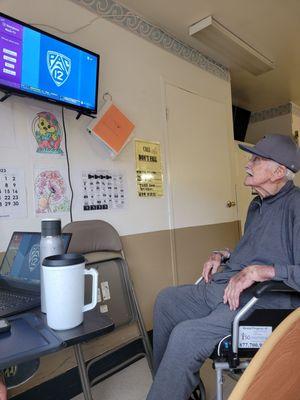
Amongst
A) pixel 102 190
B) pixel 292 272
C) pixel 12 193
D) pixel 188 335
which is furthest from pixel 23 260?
pixel 292 272

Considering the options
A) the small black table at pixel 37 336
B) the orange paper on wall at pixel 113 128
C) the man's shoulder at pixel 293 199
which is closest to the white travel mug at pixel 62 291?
the small black table at pixel 37 336

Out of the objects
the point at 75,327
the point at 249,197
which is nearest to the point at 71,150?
the point at 75,327

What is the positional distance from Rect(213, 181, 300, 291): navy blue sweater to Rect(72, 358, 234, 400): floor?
2.34ft

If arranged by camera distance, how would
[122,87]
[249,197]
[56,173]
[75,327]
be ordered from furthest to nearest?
1. [249,197]
2. [122,87]
3. [56,173]
4. [75,327]

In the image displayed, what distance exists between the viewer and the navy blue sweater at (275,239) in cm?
125

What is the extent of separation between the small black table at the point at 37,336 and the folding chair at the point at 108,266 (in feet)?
2.32

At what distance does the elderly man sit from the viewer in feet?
3.63

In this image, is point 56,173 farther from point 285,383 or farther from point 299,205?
point 285,383

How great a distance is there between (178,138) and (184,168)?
0.84 feet

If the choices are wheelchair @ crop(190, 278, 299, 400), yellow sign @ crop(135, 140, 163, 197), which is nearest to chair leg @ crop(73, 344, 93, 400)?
wheelchair @ crop(190, 278, 299, 400)

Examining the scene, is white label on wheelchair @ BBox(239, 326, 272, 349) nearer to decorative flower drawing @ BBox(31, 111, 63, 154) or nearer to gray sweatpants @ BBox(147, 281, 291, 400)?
gray sweatpants @ BBox(147, 281, 291, 400)

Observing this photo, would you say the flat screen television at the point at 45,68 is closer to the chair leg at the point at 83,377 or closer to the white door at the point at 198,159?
the white door at the point at 198,159

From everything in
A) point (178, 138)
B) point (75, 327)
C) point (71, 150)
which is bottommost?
point (75, 327)

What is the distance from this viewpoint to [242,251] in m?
1.50
